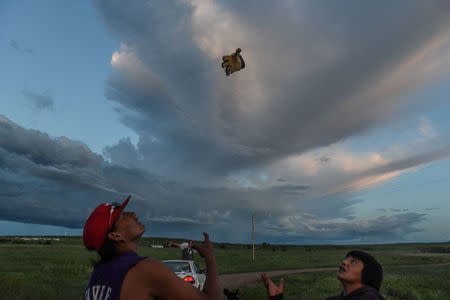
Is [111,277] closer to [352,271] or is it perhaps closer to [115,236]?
[115,236]

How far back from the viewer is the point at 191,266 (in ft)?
43.2

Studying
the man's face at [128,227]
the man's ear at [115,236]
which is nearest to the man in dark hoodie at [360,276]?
the man's face at [128,227]

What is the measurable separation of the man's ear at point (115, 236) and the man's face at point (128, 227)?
2 centimetres

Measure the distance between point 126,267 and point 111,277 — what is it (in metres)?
0.12

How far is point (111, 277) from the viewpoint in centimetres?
212

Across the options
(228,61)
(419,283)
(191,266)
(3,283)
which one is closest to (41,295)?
(3,283)

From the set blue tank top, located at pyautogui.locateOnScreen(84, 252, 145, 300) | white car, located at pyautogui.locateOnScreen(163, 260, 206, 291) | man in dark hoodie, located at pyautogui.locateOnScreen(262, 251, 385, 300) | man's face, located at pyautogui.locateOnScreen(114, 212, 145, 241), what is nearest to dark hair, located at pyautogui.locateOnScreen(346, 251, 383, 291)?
man in dark hoodie, located at pyautogui.locateOnScreen(262, 251, 385, 300)

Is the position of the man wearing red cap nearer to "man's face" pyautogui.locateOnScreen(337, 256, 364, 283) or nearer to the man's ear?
the man's ear

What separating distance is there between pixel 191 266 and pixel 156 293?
11.7m

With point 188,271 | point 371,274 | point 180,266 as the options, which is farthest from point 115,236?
point 180,266

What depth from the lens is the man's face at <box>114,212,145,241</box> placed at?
7.77ft

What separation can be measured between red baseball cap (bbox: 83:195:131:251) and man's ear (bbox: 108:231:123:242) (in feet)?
0.12

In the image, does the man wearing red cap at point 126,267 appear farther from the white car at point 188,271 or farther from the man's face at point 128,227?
Result: the white car at point 188,271

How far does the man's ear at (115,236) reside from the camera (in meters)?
2.32
